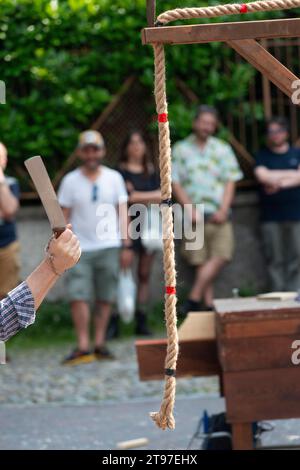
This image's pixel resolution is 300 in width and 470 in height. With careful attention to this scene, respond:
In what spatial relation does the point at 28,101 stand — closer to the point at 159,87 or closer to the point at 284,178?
the point at 284,178

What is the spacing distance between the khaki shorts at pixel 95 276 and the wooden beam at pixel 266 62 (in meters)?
5.15

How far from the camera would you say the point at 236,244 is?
11.2 metres

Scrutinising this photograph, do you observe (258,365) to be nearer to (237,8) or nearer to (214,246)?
Result: (237,8)

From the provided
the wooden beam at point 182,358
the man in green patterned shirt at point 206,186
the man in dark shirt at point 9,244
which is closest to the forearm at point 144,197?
the man in green patterned shirt at point 206,186

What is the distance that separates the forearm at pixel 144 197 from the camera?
31.9 feet

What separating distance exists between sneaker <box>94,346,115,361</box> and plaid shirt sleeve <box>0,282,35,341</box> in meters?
5.27

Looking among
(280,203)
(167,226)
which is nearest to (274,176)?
(280,203)

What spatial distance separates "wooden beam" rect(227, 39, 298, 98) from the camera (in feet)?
13.3

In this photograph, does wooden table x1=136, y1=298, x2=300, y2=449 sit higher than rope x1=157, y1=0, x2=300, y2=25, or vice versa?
rope x1=157, y1=0, x2=300, y2=25

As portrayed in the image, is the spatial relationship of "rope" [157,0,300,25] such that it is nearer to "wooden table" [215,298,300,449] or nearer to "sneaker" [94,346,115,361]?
"wooden table" [215,298,300,449]

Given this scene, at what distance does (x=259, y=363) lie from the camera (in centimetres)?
517

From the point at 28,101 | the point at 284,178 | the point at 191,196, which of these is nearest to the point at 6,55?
the point at 28,101

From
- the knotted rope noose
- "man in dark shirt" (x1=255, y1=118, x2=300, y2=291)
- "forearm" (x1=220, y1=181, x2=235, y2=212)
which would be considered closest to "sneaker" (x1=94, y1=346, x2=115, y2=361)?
"forearm" (x1=220, y1=181, x2=235, y2=212)

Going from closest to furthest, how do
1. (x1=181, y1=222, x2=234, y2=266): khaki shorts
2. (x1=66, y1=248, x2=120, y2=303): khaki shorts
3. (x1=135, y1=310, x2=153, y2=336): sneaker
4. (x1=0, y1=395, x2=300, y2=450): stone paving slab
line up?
(x1=0, y1=395, x2=300, y2=450): stone paving slab, (x1=66, y1=248, x2=120, y2=303): khaki shorts, (x1=135, y1=310, x2=153, y2=336): sneaker, (x1=181, y1=222, x2=234, y2=266): khaki shorts
